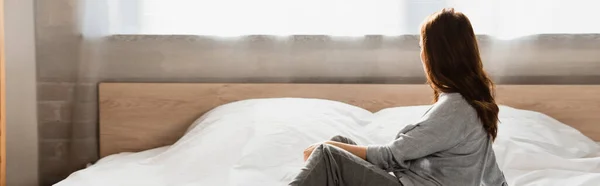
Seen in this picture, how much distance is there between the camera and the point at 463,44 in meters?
1.64

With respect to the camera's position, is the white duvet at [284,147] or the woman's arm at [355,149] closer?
the woman's arm at [355,149]

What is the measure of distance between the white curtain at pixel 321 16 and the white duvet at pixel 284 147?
306 mm

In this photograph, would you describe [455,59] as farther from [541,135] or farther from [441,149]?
[541,135]

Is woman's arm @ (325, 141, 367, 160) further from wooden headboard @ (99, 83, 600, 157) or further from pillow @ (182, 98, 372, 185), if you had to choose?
wooden headboard @ (99, 83, 600, 157)

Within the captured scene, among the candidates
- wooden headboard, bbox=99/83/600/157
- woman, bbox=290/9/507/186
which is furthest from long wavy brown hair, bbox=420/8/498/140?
wooden headboard, bbox=99/83/600/157

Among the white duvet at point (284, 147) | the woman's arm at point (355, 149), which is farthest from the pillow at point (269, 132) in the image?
the woman's arm at point (355, 149)

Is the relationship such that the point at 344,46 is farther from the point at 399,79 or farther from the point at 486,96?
the point at 486,96

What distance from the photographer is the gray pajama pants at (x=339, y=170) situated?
1541mm

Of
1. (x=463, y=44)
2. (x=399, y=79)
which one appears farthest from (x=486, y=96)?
(x=399, y=79)

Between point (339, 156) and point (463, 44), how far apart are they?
1.22 feet

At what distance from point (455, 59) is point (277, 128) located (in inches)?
28.0

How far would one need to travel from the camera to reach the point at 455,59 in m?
1.63

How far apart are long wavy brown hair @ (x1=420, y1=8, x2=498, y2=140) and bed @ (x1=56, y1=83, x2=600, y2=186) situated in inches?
20.7

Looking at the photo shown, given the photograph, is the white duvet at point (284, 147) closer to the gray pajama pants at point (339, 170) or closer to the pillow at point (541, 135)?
the pillow at point (541, 135)
